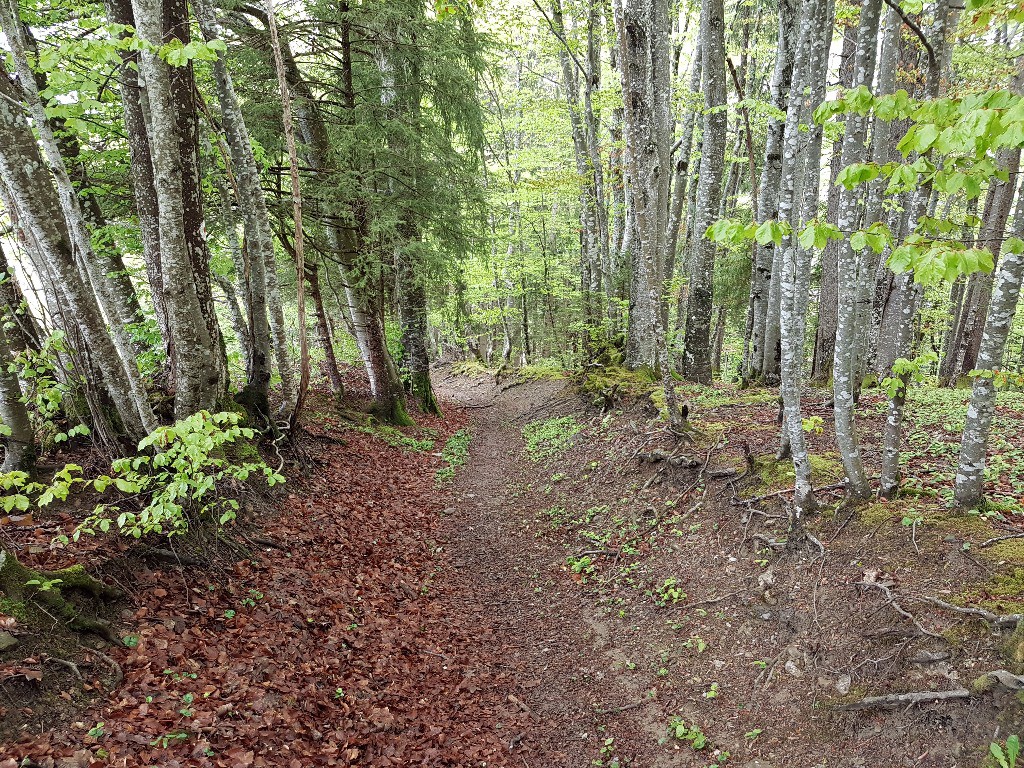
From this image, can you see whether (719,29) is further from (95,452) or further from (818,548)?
(95,452)

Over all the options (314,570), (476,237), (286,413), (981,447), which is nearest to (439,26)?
(476,237)

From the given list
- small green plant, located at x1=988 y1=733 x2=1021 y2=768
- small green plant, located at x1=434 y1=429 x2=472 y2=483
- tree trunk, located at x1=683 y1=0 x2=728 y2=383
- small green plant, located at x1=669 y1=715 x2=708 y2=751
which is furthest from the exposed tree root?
tree trunk, located at x1=683 y1=0 x2=728 y2=383

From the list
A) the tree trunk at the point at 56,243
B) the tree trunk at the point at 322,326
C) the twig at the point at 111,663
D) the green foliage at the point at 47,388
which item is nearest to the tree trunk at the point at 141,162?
the tree trunk at the point at 56,243

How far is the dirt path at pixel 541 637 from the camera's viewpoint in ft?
14.6

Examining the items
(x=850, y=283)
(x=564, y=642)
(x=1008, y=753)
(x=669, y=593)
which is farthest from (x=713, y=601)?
(x=850, y=283)

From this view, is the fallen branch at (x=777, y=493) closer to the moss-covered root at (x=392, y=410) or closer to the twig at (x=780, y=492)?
the twig at (x=780, y=492)

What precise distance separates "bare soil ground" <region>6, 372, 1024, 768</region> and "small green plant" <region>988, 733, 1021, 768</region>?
0.18 meters

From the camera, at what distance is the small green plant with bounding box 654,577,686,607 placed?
558 centimetres

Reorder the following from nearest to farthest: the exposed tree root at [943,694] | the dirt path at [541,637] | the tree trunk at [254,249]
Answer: the exposed tree root at [943,694] → the dirt path at [541,637] → the tree trunk at [254,249]

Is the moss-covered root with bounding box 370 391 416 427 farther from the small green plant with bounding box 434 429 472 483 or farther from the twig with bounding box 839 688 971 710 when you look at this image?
the twig with bounding box 839 688 971 710

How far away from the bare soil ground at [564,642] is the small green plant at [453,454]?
2.73 meters

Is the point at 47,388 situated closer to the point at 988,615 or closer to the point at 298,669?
the point at 298,669

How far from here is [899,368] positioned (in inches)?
171

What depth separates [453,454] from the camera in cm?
1200
